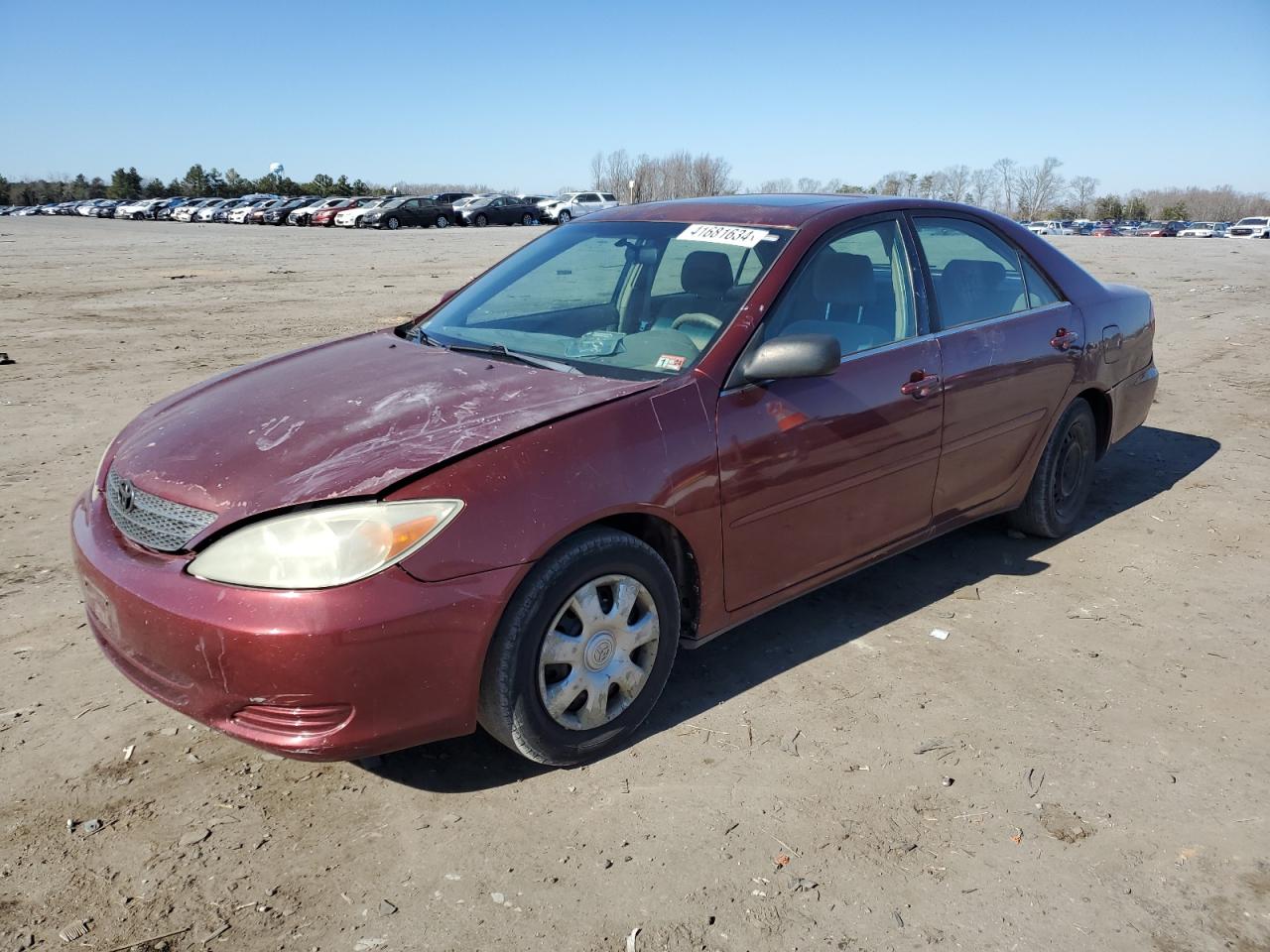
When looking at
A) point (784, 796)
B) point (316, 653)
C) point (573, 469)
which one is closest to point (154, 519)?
point (316, 653)

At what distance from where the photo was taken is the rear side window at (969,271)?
4203 millimetres

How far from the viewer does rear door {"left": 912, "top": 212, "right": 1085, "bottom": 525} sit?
4.14 m

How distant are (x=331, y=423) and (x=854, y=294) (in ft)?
6.68

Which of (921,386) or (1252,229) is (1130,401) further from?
(1252,229)

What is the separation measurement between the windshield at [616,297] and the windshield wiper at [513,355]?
0.09 feet


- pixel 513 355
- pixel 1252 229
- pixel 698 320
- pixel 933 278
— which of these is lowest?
pixel 1252 229

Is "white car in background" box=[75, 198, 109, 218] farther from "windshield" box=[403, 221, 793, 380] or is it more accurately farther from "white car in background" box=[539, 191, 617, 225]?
"windshield" box=[403, 221, 793, 380]

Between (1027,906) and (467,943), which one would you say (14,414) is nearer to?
(467,943)

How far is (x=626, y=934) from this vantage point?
2.39 m

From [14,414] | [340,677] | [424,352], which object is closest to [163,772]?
[340,677]

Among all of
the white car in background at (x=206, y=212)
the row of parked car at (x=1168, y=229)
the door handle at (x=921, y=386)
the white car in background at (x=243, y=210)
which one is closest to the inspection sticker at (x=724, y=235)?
the door handle at (x=921, y=386)

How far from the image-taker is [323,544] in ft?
8.37

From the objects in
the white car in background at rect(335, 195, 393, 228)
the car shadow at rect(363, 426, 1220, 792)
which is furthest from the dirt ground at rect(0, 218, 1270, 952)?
the white car in background at rect(335, 195, 393, 228)

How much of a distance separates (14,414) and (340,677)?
597 cm
